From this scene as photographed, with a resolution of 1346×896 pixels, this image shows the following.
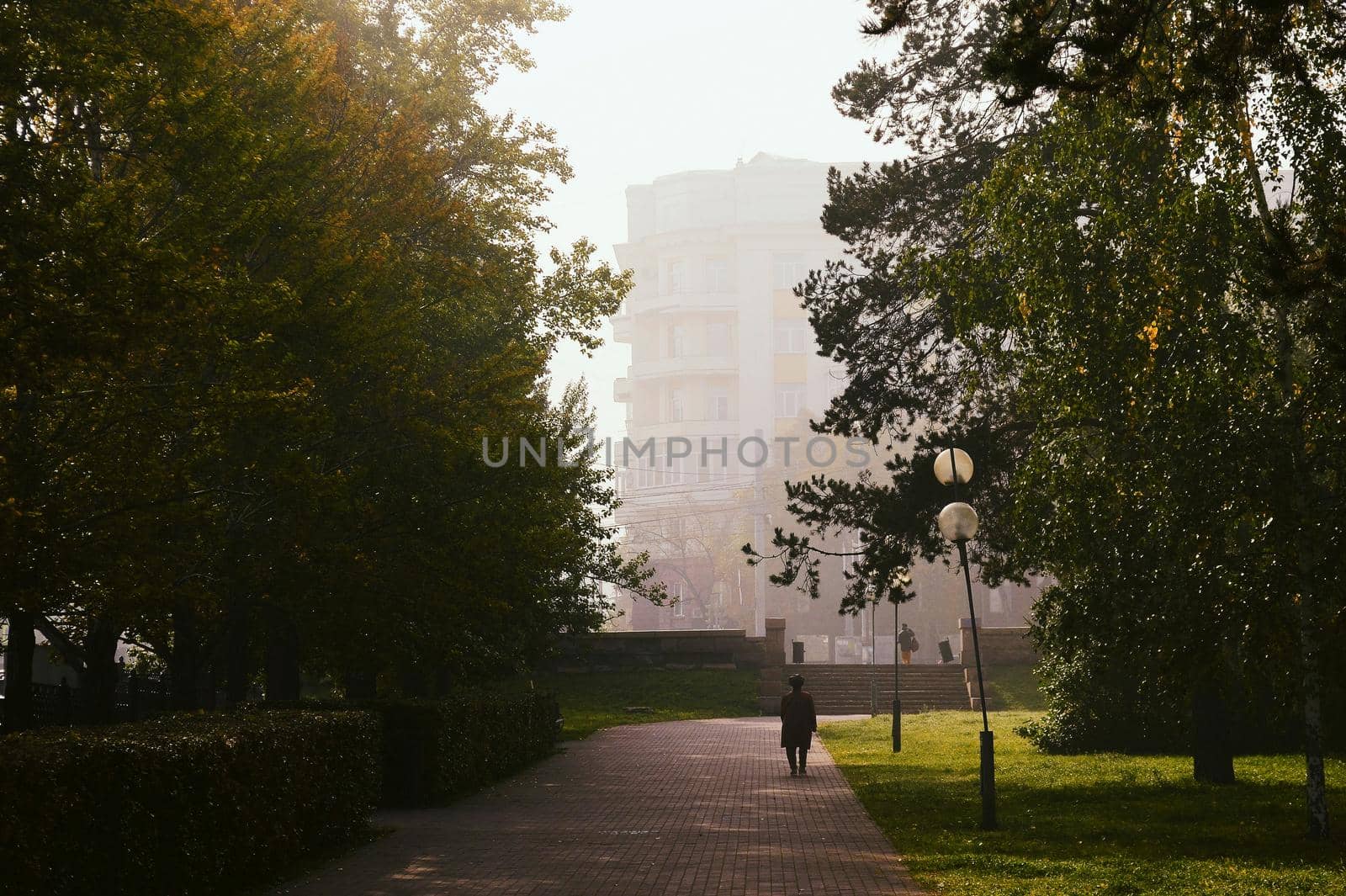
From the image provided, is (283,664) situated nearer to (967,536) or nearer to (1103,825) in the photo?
(967,536)

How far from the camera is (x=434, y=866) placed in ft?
36.9

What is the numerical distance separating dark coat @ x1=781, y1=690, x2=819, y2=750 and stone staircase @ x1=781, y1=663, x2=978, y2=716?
61.3 feet

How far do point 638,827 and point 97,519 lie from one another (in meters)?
6.23

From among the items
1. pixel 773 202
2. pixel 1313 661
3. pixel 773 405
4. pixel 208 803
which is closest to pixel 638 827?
pixel 208 803

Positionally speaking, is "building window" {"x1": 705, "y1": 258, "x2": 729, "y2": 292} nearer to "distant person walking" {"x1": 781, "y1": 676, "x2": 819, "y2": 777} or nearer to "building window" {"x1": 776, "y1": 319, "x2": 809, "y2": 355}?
"building window" {"x1": 776, "y1": 319, "x2": 809, "y2": 355}

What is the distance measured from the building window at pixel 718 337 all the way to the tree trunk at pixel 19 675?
387ft

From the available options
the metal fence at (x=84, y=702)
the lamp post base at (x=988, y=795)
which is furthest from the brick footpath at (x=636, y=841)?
the metal fence at (x=84, y=702)

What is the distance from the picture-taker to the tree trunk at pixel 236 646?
1891 cm

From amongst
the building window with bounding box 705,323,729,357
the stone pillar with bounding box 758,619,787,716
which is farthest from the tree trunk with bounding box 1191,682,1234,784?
the building window with bounding box 705,323,729,357

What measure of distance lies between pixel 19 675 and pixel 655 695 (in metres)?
27.3

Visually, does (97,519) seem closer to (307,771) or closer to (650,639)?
(307,771)

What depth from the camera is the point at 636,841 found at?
1303cm

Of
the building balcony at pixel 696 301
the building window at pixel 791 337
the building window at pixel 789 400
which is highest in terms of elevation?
the building balcony at pixel 696 301

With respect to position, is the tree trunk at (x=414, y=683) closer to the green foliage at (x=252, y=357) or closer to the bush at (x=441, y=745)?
the green foliage at (x=252, y=357)
